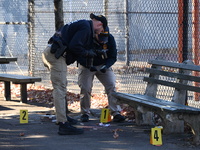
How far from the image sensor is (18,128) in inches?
294

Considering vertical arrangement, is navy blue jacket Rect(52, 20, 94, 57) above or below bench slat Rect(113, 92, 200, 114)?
above

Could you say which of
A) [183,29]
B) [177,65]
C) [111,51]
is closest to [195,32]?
[183,29]

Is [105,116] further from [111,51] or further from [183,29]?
[183,29]

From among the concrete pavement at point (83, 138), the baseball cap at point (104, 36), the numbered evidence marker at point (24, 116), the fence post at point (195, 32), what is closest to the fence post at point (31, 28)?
the concrete pavement at point (83, 138)

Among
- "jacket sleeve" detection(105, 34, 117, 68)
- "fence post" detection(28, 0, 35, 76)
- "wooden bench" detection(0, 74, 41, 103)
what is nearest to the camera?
"jacket sleeve" detection(105, 34, 117, 68)

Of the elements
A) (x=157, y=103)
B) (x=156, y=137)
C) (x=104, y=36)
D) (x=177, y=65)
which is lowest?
(x=156, y=137)

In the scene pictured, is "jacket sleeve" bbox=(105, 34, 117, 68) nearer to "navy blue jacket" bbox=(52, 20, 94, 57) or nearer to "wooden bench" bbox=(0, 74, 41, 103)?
"navy blue jacket" bbox=(52, 20, 94, 57)

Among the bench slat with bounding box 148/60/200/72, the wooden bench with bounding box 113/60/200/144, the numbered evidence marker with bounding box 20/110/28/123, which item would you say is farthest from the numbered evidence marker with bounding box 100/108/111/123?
the numbered evidence marker with bounding box 20/110/28/123

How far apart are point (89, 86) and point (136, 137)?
1.54m

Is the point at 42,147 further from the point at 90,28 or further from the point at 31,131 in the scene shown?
the point at 90,28

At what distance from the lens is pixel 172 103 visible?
682 cm

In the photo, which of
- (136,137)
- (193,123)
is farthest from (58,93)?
(193,123)

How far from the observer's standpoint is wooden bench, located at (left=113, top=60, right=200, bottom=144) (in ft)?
20.3

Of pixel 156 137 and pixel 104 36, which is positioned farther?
pixel 104 36
